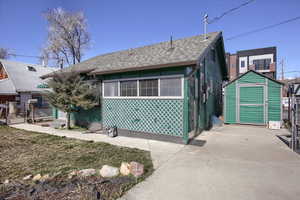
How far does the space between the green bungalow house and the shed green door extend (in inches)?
94.1

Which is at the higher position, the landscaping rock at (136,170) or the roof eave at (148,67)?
the roof eave at (148,67)

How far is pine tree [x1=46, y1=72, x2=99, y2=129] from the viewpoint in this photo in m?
7.67

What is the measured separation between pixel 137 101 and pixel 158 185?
4236mm

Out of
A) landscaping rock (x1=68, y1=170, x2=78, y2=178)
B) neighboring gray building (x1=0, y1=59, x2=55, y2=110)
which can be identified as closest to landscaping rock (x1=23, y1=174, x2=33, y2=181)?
landscaping rock (x1=68, y1=170, x2=78, y2=178)

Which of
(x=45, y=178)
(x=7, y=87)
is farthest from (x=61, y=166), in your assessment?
(x=7, y=87)

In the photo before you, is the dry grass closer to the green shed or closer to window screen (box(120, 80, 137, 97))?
window screen (box(120, 80, 137, 97))

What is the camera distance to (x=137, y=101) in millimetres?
6820

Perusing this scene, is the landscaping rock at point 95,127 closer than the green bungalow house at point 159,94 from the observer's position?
No

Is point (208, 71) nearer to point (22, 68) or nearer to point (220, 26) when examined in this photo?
point (220, 26)

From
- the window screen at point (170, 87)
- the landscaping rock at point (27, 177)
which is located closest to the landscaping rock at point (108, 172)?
the landscaping rock at point (27, 177)

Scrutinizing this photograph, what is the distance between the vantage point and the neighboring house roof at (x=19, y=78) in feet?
49.3

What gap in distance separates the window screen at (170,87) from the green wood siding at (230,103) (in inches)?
214

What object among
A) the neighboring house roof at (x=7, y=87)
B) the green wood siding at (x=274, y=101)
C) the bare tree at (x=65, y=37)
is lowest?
the green wood siding at (x=274, y=101)

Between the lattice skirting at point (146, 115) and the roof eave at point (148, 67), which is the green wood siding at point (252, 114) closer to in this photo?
the lattice skirting at point (146, 115)
